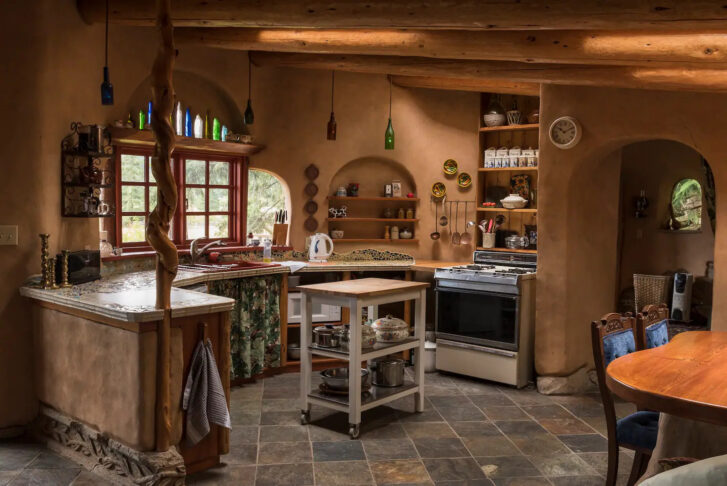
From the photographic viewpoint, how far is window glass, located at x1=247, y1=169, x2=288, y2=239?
22.2 feet

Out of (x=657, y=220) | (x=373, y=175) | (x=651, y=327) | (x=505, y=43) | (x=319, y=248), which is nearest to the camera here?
(x=651, y=327)

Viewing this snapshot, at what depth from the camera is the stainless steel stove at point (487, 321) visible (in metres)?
5.39

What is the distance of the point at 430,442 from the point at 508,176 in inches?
129

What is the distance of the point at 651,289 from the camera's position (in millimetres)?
8516

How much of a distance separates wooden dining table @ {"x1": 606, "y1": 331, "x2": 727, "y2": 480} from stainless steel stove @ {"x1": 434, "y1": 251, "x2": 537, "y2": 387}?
214 centimetres

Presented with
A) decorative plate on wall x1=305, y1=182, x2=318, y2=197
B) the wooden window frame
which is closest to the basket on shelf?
decorative plate on wall x1=305, y1=182, x2=318, y2=197

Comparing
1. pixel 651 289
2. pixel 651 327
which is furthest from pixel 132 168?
pixel 651 289

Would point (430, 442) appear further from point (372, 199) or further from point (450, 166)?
point (450, 166)

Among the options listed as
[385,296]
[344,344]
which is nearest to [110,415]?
[344,344]

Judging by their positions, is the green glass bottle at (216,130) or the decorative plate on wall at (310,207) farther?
the decorative plate on wall at (310,207)

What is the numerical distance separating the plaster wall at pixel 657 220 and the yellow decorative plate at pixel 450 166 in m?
3.71

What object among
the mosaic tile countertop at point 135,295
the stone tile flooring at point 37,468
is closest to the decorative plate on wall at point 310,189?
the mosaic tile countertop at point 135,295

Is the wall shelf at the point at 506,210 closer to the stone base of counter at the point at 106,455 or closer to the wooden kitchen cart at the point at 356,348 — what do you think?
the wooden kitchen cart at the point at 356,348

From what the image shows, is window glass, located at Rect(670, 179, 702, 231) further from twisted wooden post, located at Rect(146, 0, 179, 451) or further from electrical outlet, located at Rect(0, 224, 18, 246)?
electrical outlet, located at Rect(0, 224, 18, 246)
